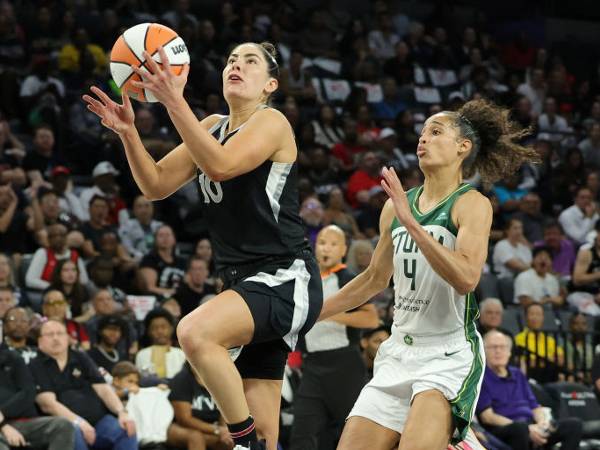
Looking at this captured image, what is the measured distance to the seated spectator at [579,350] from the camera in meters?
10.8

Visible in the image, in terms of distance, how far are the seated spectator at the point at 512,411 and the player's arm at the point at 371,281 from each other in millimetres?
3830

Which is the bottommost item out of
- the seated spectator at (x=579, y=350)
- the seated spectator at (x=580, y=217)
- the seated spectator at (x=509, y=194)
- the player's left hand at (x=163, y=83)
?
the seated spectator at (x=579, y=350)

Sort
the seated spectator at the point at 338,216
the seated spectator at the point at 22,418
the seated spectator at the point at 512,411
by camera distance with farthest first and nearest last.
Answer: the seated spectator at the point at 338,216, the seated spectator at the point at 512,411, the seated spectator at the point at 22,418

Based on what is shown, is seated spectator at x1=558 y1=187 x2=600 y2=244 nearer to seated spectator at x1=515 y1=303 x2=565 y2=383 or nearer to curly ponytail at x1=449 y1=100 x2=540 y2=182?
seated spectator at x1=515 y1=303 x2=565 y2=383

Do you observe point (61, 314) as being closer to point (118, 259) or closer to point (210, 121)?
point (118, 259)

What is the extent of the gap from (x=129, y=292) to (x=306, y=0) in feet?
27.5

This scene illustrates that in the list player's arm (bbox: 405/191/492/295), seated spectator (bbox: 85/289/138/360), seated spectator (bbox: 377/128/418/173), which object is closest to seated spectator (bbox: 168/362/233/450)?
seated spectator (bbox: 85/289/138/360)

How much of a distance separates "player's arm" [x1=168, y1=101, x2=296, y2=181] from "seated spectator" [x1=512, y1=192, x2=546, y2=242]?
362 inches

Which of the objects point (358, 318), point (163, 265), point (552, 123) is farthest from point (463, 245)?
point (552, 123)

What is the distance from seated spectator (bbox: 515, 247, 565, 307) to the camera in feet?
39.4

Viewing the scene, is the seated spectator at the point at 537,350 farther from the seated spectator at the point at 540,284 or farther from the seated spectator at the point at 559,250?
the seated spectator at the point at 559,250

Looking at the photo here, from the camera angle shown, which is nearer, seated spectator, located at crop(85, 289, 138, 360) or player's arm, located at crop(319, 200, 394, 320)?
player's arm, located at crop(319, 200, 394, 320)

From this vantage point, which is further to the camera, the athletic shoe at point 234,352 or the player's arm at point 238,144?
the athletic shoe at point 234,352

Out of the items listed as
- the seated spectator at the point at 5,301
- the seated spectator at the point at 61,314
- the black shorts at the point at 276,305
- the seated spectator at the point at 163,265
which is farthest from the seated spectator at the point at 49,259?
the black shorts at the point at 276,305
